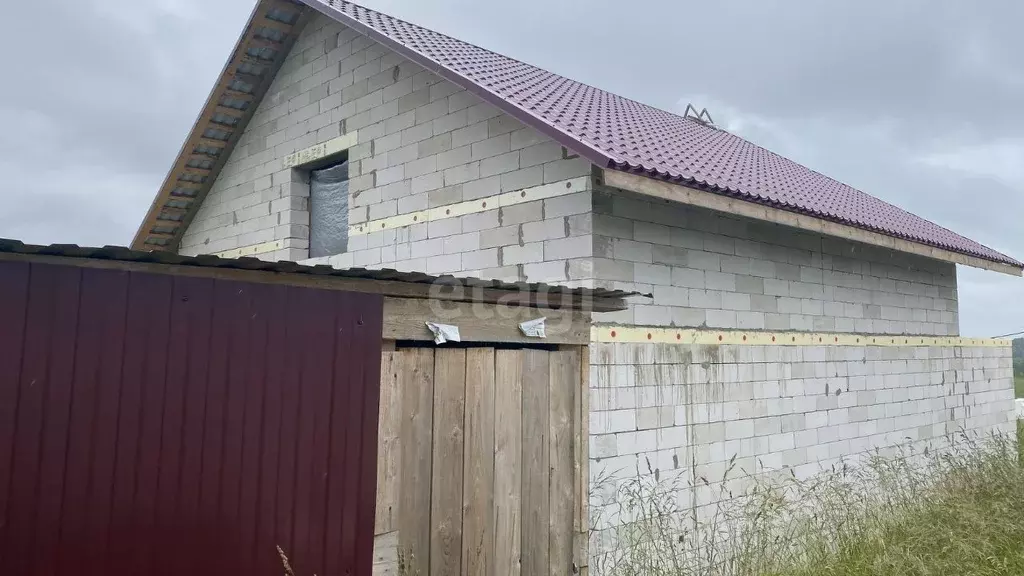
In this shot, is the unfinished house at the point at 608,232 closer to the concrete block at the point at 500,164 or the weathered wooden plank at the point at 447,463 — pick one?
the concrete block at the point at 500,164

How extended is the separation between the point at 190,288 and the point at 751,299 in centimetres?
560

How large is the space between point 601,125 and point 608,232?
5.16ft

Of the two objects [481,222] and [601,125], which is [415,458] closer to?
[481,222]

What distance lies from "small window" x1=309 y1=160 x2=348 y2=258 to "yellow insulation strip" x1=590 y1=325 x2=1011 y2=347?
407cm

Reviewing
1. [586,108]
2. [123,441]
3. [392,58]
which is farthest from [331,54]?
[123,441]

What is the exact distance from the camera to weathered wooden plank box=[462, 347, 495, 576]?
13.4 ft

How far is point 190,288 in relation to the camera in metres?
3.12

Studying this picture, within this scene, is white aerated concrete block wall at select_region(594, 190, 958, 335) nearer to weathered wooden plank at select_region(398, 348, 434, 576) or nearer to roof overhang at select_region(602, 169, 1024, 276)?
roof overhang at select_region(602, 169, 1024, 276)

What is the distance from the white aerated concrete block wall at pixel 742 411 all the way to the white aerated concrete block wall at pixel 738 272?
Result: 0.33 meters

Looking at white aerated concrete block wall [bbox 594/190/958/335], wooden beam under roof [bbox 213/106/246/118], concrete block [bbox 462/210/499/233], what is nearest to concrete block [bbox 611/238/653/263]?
white aerated concrete block wall [bbox 594/190/958/335]

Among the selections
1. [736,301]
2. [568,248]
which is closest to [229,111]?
[568,248]

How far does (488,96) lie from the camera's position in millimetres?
6172

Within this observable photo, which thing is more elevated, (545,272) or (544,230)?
(544,230)

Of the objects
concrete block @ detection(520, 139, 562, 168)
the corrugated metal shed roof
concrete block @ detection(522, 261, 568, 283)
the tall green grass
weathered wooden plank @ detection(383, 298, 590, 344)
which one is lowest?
the tall green grass
